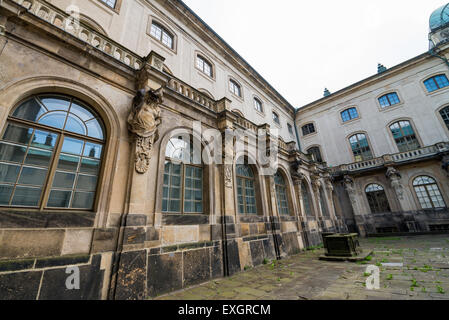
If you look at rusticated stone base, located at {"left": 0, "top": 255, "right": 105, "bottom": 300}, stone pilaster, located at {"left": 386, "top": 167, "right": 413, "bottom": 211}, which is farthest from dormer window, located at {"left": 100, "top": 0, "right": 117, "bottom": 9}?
stone pilaster, located at {"left": 386, "top": 167, "right": 413, "bottom": 211}

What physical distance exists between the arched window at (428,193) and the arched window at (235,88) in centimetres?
1537

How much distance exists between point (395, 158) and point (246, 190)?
598 inches

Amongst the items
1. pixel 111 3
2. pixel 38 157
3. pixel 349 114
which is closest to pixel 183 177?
pixel 38 157

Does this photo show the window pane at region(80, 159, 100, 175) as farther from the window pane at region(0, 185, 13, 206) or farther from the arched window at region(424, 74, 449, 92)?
the arched window at region(424, 74, 449, 92)

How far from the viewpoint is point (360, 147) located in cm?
1822

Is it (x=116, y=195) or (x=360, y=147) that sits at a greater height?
(x=360, y=147)

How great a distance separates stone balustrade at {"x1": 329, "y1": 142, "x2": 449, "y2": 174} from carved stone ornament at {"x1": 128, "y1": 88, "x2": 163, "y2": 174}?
57.5 feet

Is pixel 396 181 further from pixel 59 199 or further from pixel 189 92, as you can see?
pixel 59 199

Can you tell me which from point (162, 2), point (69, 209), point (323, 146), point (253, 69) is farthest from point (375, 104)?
Result: point (69, 209)

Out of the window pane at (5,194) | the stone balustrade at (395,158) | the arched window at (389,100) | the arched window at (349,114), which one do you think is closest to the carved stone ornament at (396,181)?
the stone balustrade at (395,158)

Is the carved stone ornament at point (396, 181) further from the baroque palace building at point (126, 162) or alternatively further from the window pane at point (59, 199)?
the window pane at point (59, 199)

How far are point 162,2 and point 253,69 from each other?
773 centimetres
